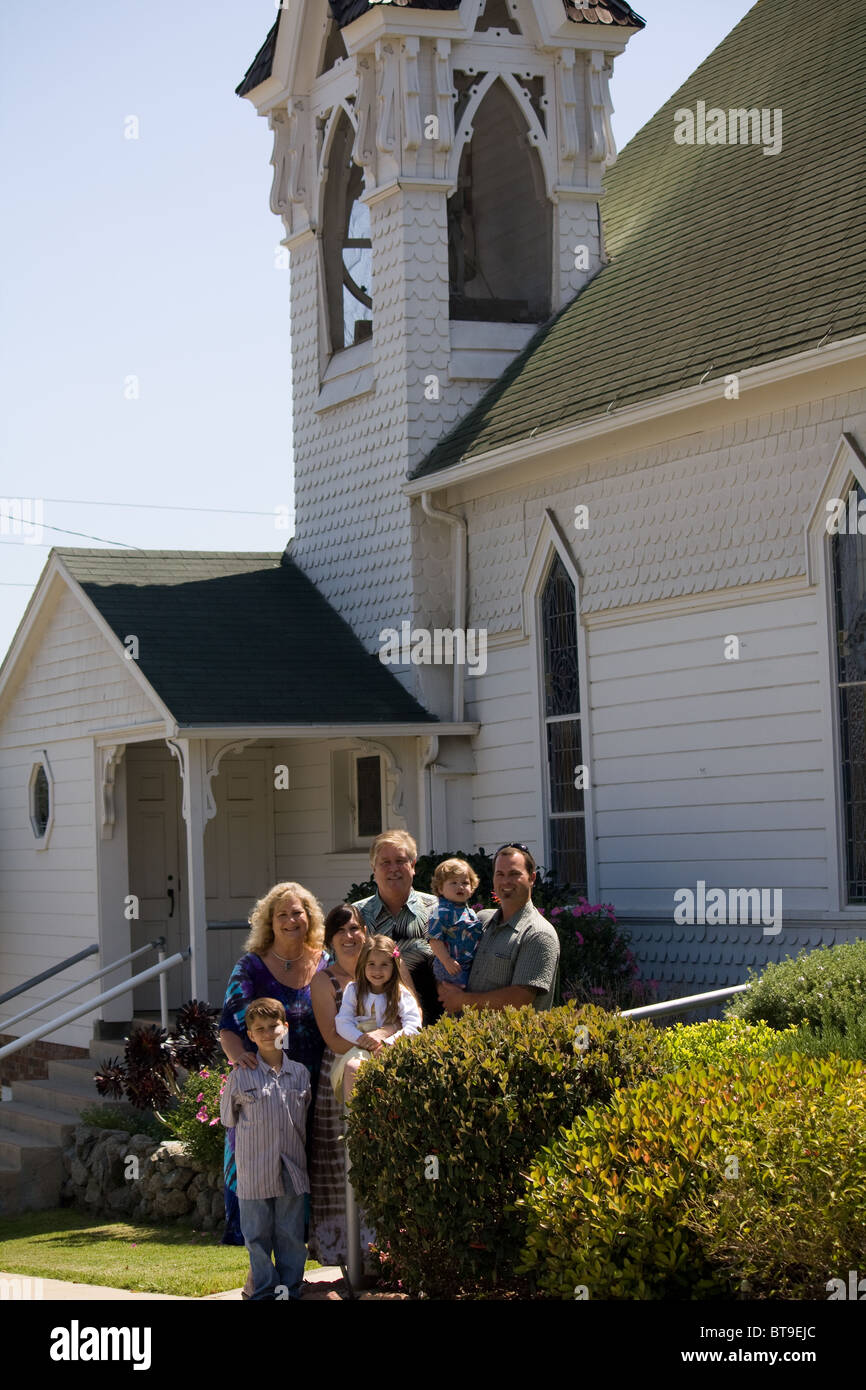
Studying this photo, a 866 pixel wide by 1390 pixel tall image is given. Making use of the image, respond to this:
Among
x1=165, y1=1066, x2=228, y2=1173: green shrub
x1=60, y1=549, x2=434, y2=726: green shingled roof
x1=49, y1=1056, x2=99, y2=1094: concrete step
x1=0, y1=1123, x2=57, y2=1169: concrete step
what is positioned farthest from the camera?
x1=49, y1=1056, x2=99, y2=1094: concrete step

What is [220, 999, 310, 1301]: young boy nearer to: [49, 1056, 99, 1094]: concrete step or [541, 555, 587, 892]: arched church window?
[541, 555, 587, 892]: arched church window

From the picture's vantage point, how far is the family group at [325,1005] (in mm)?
7855

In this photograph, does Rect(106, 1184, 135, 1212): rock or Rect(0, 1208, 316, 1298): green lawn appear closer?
Rect(0, 1208, 316, 1298): green lawn

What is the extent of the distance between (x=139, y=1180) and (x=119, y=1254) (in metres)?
1.51

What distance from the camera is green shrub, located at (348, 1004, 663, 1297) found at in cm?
701

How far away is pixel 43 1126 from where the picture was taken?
1429cm

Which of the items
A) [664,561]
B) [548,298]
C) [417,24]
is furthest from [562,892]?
[417,24]

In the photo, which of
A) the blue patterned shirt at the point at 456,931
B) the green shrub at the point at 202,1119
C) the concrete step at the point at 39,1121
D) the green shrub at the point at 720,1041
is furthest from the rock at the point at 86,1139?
the blue patterned shirt at the point at 456,931

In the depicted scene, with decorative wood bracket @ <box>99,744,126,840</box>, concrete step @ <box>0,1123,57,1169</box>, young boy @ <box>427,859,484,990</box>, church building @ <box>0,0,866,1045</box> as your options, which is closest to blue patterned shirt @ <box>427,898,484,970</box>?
young boy @ <box>427,859,484,990</box>

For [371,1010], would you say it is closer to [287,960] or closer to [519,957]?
[287,960]

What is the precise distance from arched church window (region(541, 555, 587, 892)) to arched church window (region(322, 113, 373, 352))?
4424 mm

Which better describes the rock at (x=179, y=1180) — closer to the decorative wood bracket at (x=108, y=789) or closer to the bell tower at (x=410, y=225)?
the decorative wood bracket at (x=108, y=789)

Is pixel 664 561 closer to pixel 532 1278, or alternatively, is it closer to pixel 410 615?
pixel 410 615

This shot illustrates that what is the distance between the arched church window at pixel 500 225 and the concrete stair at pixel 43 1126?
804 cm
